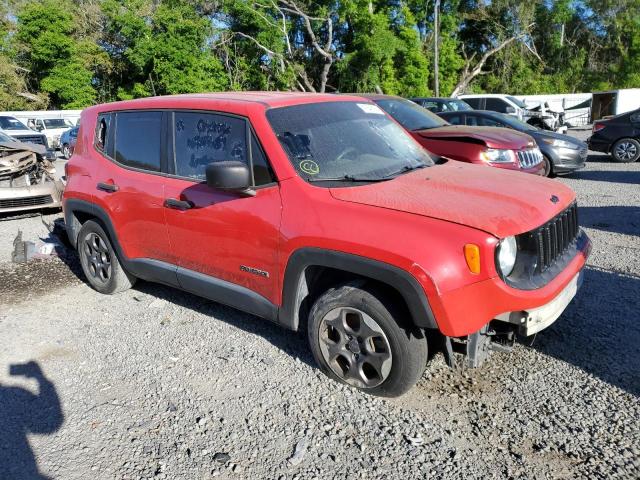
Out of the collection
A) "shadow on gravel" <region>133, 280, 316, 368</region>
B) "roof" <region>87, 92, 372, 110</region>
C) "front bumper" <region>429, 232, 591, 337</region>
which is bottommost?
"shadow on gravel" <region>133, 280, 316, 368</region>

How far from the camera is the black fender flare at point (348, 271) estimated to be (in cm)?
279

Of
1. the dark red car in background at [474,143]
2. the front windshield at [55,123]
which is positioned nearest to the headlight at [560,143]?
the dark red car in background at [474,143]

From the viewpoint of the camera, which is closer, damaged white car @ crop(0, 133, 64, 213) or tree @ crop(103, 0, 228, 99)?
damaged white car @ crop(0, 133, 64, 213)

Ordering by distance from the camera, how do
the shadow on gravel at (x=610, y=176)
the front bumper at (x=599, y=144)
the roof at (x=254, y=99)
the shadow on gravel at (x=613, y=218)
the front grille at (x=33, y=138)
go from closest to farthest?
the roof at (x=254, y=99), the shadow on gravel at (x=613, y=218), the shadow on gravel at (x=610, y=176), the front bumper at (x=599, y=144), the front grille at (x=33, y=138)

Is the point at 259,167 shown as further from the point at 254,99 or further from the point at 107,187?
the point at 107,187

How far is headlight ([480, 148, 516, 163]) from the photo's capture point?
25.9ft

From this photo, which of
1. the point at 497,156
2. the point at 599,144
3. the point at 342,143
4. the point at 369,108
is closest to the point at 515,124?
the point at 497,156

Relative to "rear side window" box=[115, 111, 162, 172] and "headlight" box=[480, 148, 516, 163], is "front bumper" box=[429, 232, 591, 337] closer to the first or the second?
"rear side window" box=[115, 111, 162, 172]

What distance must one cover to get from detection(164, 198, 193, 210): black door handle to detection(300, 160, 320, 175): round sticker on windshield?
95cm

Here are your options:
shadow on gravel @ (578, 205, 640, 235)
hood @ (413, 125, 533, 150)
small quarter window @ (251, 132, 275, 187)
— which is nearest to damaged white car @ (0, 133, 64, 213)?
hood @ (413, 125, 533, 150)

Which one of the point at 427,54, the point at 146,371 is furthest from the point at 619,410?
the point at 427,54

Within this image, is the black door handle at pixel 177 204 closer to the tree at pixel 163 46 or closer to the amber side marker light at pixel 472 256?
the amber side marker light at pixel 472 256

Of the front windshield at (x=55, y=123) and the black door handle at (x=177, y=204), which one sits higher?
the front windshield at (x=55, y=123)

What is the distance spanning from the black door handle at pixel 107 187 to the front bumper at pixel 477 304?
3018 millimetres
